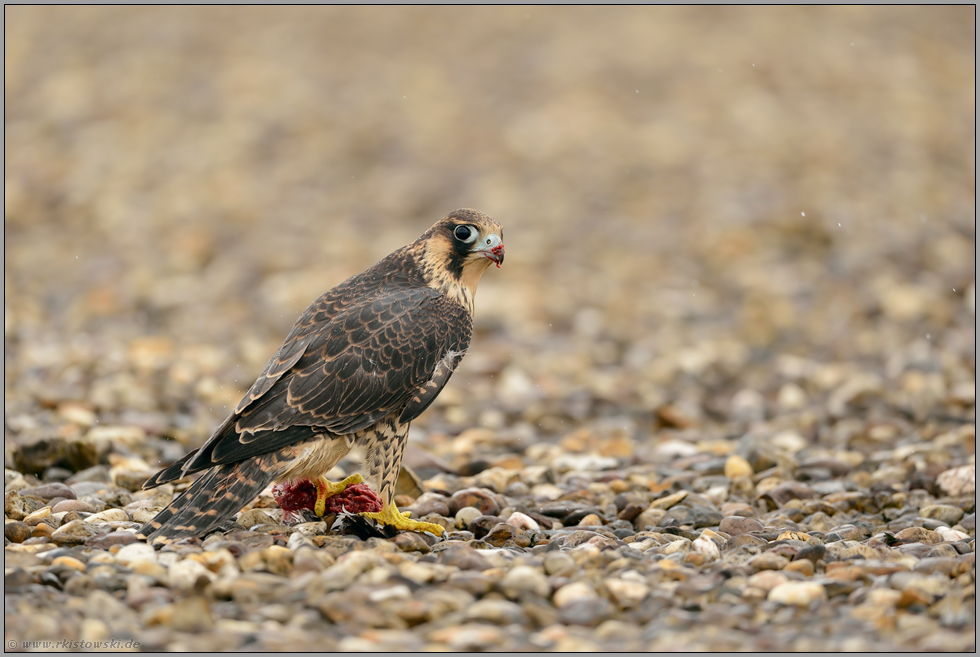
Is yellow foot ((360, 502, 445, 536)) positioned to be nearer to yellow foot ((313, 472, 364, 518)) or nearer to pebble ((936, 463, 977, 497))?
yellow foot ((313, 472, 364, 518))

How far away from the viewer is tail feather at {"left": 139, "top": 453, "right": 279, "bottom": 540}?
13.5ft

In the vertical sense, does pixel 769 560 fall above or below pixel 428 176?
below

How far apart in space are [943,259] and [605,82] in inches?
229

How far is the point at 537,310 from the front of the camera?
9.34m

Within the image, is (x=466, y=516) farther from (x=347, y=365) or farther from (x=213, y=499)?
(x=213, y=499)

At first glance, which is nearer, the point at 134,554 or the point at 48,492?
the point at 134,554

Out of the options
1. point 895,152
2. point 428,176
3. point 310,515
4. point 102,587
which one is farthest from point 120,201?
point 895,152

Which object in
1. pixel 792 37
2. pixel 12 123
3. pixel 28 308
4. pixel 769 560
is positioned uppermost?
pixel 792 37

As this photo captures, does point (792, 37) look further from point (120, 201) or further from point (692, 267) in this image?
point (120, 201)

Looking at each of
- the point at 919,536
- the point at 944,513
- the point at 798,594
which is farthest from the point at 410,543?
the point at 944,513

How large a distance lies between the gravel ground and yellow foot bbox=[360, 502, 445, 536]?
7 centimetres

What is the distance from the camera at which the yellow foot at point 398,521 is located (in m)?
4.57

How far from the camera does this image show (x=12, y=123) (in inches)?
514

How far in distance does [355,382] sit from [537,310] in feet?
16.1
